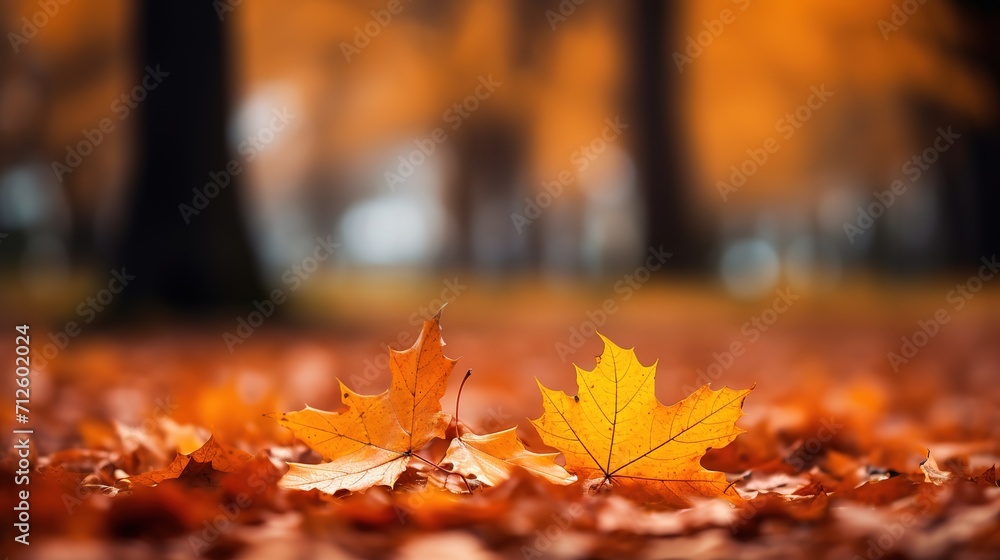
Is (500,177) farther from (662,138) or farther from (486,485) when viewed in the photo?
(486,485)

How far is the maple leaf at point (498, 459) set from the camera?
1.58 m

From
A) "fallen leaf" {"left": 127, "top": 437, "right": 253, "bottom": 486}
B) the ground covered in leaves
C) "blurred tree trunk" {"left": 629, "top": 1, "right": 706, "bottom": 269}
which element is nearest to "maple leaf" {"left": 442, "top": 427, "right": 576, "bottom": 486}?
the ground covered in leaves

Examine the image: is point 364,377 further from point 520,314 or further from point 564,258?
point 564,258

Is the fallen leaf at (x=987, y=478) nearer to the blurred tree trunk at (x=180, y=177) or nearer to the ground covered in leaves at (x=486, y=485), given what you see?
the ground covered in leaves at (x=486, y=485)

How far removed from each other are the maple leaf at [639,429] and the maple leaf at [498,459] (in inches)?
1.8

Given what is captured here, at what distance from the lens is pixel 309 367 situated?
4363 mm

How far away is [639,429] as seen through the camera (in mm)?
1559

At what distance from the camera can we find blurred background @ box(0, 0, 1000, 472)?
5.40m

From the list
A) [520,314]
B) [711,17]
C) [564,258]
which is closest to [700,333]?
[520,314]

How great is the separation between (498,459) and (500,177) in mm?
14982

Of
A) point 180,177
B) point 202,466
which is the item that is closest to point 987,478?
point 202,466

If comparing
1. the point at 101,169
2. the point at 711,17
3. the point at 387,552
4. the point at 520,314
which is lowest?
the point at 387,552

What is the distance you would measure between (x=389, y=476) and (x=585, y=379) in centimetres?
41

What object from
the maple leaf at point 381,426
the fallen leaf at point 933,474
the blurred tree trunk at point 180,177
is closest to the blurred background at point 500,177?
the blurred tree trunk at point 180,177
